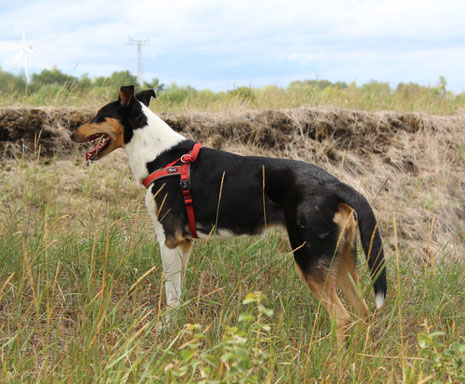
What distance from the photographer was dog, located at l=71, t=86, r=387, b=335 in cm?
367

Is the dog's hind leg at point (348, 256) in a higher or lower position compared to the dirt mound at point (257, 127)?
lower

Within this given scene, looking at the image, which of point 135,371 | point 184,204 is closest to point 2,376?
point 135,371

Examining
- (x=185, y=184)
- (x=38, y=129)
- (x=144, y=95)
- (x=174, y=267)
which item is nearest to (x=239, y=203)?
(x=185, y=184)

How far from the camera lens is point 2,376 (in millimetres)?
2879

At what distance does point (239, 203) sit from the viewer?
4.04 metres

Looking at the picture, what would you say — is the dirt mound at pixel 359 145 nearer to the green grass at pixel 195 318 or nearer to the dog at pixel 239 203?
the green grass at pixel 195 318

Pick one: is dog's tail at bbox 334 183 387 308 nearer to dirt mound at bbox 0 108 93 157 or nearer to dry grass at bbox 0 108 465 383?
dry grass at bbox 0 108 465 383

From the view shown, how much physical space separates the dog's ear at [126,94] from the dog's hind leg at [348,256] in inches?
76.7

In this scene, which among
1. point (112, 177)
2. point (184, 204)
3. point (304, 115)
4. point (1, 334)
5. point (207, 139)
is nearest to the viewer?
point (1, 334)

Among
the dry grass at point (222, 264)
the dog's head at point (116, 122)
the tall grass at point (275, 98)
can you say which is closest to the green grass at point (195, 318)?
the dry grass at point (222, 264)

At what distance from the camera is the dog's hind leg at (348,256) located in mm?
3707

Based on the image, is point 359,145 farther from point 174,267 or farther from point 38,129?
point 174,267

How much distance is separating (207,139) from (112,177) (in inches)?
65.1

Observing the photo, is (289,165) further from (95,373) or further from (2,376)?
(2,376)
